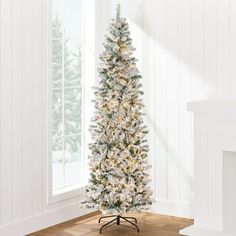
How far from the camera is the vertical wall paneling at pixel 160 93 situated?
5.61 metres

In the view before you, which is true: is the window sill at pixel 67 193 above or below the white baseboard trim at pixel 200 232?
above

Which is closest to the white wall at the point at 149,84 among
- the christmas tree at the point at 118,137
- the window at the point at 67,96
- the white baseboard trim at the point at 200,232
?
the window at the point at 67,96

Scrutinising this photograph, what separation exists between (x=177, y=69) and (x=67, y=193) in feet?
4.88

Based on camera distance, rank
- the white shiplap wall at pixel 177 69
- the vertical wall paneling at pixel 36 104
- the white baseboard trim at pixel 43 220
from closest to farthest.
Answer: the white baseboard trim at pixel 43 220, the vertical wall paneling at pixel 36 104, the white shiplap wall at pixel 177 69

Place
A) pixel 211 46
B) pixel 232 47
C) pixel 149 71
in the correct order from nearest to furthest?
pixel 232 47, pixel 211 46, pixel 149 71

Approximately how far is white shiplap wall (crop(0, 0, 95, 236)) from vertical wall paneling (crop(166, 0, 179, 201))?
113 centimetres

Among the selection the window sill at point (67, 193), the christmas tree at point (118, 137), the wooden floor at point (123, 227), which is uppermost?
the christmas tree at point (118, 137)

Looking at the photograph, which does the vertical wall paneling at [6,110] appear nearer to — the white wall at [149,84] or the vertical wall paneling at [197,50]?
the white wall at [149,84]

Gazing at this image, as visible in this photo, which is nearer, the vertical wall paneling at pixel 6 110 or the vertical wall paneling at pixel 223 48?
the vertical wall paneling at pixel 6 110

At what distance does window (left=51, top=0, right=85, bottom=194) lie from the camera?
546 cm

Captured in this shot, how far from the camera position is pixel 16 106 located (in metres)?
4.85

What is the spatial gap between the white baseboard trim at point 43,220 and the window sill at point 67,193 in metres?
0.09

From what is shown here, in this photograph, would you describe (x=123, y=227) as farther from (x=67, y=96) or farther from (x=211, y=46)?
(x=211, y=46)

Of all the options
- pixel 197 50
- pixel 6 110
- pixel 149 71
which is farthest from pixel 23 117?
pixel 197 50
